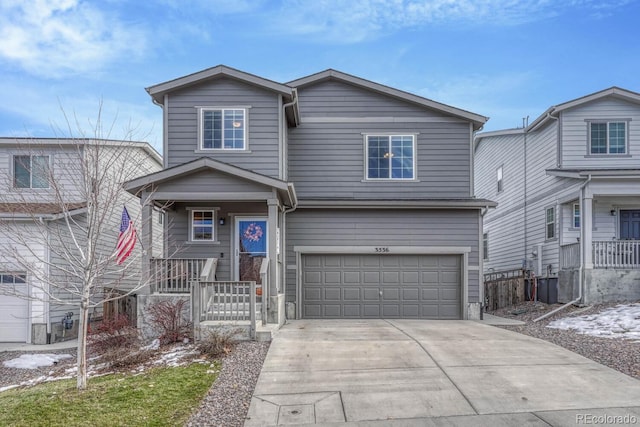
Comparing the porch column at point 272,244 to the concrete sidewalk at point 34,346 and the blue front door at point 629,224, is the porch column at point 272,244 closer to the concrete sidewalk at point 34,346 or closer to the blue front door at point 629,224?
the concrete sidewalk at point 34,346

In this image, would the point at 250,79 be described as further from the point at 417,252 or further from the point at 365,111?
the point at 417,252

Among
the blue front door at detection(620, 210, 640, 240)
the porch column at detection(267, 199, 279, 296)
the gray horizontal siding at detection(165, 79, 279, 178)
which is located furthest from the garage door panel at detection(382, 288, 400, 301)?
the blue front door at detection(620, 210, 640, 240)

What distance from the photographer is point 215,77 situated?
13438 millimetres

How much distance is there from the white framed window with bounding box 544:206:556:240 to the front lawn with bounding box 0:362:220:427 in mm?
13749

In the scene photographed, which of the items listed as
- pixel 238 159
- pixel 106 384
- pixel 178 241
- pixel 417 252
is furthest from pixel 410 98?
pixel 106 384

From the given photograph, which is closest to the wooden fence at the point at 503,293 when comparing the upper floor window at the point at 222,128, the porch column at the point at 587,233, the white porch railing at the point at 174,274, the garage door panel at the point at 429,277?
the porch column at the point at 587,233

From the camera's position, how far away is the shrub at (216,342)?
8.68m

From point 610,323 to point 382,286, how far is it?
18.8 ft

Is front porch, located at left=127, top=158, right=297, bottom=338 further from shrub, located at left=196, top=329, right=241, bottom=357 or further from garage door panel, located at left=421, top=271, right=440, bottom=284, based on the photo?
garage door panel, located at left=421, top=271, right=440, bottom=284

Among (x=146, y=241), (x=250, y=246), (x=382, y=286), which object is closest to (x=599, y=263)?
(x=382, y=286)

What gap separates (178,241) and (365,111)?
6.66 meters

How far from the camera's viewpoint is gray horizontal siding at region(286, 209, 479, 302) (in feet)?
47.7

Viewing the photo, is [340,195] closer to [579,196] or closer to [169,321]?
[169,321]

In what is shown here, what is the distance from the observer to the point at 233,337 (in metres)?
9.62
